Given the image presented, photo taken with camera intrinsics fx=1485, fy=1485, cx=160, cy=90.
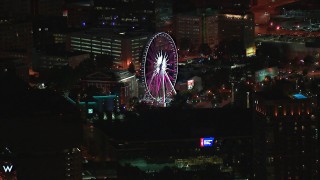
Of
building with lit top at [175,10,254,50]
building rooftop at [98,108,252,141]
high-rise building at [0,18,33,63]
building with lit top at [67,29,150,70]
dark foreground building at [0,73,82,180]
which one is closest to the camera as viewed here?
dark foreground building at [0,73,82,180]

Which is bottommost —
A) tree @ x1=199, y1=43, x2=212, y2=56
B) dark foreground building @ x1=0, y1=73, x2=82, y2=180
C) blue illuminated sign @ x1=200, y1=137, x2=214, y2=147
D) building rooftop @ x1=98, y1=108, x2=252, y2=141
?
tree @ x1=199, y1=43, x2=212, y2=56

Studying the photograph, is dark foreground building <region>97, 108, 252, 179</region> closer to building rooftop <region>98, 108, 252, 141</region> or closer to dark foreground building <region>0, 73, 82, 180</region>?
building rooftop <region>98, 108, 252, 141</region>

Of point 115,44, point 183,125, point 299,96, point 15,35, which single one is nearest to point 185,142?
point 183,125

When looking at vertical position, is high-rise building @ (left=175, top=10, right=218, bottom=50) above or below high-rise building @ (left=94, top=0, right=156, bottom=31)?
below

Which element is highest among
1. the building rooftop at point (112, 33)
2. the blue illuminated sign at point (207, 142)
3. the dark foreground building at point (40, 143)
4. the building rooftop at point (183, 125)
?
the dark foreground building at point (40, 143)

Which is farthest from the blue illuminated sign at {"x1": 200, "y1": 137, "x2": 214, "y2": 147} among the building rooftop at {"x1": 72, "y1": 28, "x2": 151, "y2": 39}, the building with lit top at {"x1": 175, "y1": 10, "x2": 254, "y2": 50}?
the building with lit top at {"x1": 175, "y1": 10, "x2": 254, "y2": 50}

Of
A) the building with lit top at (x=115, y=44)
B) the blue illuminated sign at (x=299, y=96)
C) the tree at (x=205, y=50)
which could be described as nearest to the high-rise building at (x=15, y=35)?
the building with lit top at (x=115, y=44)

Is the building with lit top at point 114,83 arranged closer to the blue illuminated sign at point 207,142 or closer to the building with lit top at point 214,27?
the blue illuminated sign at point 207,142
